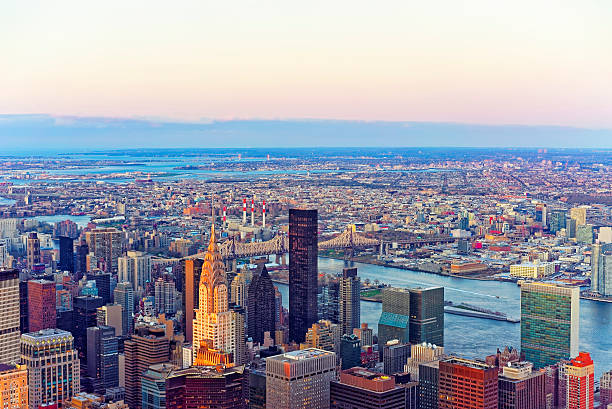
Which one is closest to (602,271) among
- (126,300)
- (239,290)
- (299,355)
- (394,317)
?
(394,317)

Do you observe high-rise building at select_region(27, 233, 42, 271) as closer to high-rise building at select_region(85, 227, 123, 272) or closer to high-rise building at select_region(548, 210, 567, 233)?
high-rise building at select_region(85, 227, 123, 272)

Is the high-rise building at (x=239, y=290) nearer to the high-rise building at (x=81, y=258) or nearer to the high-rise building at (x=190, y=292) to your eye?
the high-rise building at (x=190, y=292)

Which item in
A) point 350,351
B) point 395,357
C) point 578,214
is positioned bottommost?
point 350,351

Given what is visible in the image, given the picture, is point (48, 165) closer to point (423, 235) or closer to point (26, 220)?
point (26, 220)

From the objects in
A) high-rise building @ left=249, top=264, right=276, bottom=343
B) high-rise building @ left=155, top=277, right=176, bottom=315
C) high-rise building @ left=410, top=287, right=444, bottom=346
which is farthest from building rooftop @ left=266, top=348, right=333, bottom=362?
high-rise building @ left=155, top=277, right=176, bottom=315

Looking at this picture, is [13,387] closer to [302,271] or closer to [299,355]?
[299,355]

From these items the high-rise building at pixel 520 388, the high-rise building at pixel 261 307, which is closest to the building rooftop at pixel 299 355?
the high-rise building at pixel 520 388
